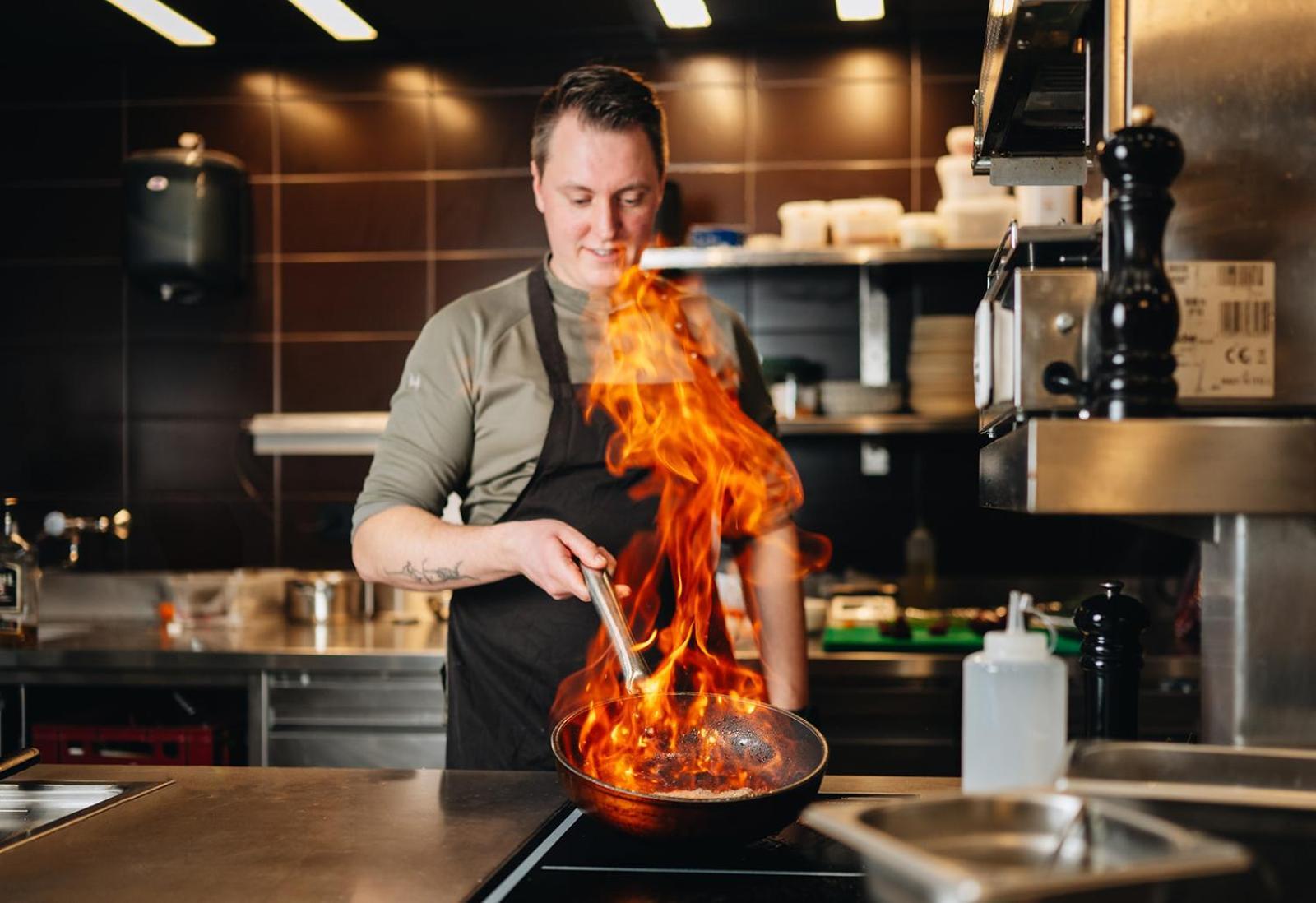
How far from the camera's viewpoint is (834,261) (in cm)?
352

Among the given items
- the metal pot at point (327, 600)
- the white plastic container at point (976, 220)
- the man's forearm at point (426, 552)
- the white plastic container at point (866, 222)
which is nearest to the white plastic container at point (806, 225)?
the white plastic container at point (866, 222)

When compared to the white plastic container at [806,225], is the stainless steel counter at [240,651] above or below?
below

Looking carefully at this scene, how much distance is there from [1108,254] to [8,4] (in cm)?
375

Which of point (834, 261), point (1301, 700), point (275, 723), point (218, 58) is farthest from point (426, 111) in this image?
point (1301, 700)

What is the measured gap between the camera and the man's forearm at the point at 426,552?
1804 mm

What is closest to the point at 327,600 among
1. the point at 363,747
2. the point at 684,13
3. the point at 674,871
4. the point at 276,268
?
the point at 363,747

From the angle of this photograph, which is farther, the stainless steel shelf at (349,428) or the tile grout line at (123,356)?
the tile grout line at (123,356)

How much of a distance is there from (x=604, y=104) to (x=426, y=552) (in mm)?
773

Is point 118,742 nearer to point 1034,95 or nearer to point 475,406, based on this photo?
point 475,406

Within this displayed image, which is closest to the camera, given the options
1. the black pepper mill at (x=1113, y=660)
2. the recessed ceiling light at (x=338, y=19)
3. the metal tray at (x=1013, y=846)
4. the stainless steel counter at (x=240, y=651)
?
the metal tray at (x=1013, y=846)

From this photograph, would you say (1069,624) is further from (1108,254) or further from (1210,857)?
(1210,857)

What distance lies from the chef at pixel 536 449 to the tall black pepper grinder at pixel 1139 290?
1.12 m

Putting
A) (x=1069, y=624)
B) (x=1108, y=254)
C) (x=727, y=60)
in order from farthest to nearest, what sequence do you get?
1. (x=727, y=60)
2. (x=1069, y=624)
3. (x=1108, y=254)

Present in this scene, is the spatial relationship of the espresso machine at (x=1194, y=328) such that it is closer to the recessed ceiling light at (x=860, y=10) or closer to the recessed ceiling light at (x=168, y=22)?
the recessed ceiling light at (x=860, y=10)
